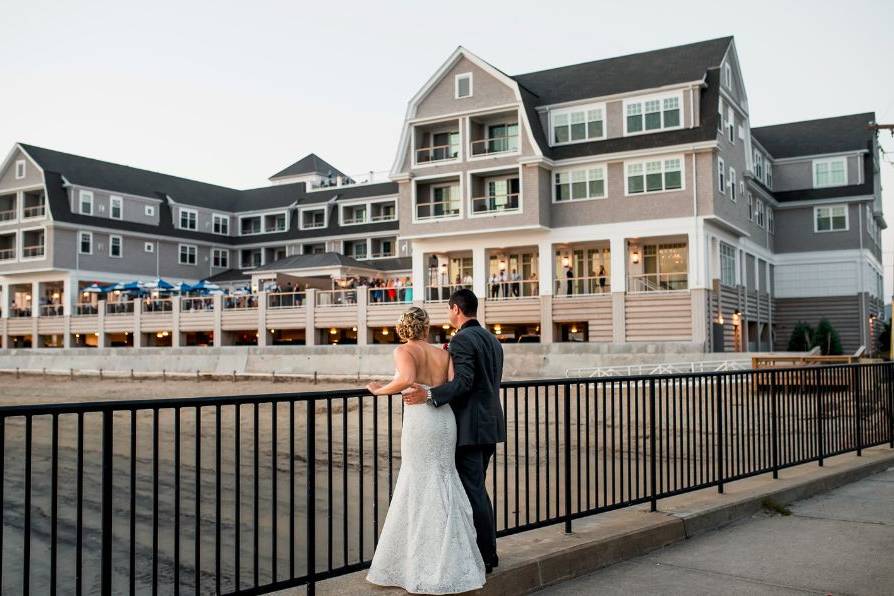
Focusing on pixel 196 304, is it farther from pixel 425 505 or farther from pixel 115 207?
pixel 425 505

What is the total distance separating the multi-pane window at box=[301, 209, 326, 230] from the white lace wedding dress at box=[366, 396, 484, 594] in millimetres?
63257

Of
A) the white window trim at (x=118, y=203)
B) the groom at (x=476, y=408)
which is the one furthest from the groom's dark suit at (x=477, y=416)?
the white window trim at (x=118, y=203)

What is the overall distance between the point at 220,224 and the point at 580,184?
132 feet

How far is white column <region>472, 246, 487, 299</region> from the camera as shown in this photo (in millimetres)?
39938

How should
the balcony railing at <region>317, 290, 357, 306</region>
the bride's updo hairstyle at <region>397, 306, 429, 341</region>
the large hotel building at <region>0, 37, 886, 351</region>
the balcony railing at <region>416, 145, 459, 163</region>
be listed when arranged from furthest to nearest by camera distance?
the balcony railing at <region>317, 290, 357, 306</region>
the balcony railing at <region>416, 145, 459, 163</region>
the large hotel building at <region>0, 37, 886, 351</region>
the bride's updo hairstyle at <region>397, 306, 429, 341</region>

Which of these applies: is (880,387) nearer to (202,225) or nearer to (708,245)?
(708,245)

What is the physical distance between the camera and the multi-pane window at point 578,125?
38.7 metres

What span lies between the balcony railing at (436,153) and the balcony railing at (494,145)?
1.10 metres

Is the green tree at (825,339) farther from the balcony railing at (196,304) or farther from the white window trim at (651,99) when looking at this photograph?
the balcony railing at (196,304)

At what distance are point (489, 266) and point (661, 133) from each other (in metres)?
11.1

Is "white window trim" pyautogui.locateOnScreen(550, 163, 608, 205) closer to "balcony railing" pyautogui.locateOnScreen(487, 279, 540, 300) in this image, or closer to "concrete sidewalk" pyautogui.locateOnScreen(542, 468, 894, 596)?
"balcony railing" pyautogui.locateOnScreen(487, 279, 540, 300)

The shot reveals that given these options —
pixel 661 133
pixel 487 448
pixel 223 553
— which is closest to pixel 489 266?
pixel 661 133

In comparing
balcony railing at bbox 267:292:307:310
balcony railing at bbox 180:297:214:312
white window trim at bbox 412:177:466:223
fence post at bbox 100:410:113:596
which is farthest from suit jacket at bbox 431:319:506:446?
A: balcony railing at bbox 180:297:214:312

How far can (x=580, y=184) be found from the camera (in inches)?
1516
